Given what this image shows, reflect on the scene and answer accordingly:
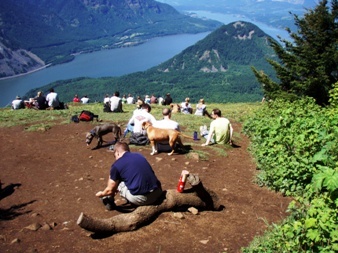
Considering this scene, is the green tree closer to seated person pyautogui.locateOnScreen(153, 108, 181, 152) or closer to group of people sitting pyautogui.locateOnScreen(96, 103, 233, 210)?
seated person pyautogui.locateOnScreen(153, 108, 181, 152)

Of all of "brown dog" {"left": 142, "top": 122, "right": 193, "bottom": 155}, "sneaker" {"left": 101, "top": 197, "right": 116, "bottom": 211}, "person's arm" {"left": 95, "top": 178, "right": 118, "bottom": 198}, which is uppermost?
"person's arm" {"left": 95, "top": 178, "right": 118, "bottom": 198}

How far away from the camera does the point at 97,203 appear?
26.9ft

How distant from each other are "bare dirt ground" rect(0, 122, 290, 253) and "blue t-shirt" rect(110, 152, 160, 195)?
767 mm

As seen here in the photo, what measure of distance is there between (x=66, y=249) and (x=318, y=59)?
2460 centimetres

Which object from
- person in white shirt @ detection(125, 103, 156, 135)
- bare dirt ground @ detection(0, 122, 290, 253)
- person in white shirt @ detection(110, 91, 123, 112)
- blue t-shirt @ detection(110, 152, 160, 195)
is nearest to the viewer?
bare dirt ground @ detection(0, 122, 290, 253)

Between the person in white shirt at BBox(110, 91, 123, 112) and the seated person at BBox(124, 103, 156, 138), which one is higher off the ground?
the seated person at BBox(124, 103, 156, 138)

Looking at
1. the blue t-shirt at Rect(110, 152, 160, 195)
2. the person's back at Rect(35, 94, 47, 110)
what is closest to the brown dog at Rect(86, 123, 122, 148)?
the blue t-shirt at Rect(110, 152, 160, 195)

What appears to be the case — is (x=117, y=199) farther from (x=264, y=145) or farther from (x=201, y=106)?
(x=201, y=106)

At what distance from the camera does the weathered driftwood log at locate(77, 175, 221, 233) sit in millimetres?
Answer: 6344

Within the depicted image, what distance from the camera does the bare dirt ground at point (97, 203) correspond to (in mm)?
6602

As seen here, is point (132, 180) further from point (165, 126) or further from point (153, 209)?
point (165, 126)

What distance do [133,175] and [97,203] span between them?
5.55 ft

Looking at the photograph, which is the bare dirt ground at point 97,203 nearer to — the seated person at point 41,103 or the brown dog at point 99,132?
the brown dog at point 99,132

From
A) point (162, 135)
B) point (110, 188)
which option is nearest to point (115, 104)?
point (162, 135)
